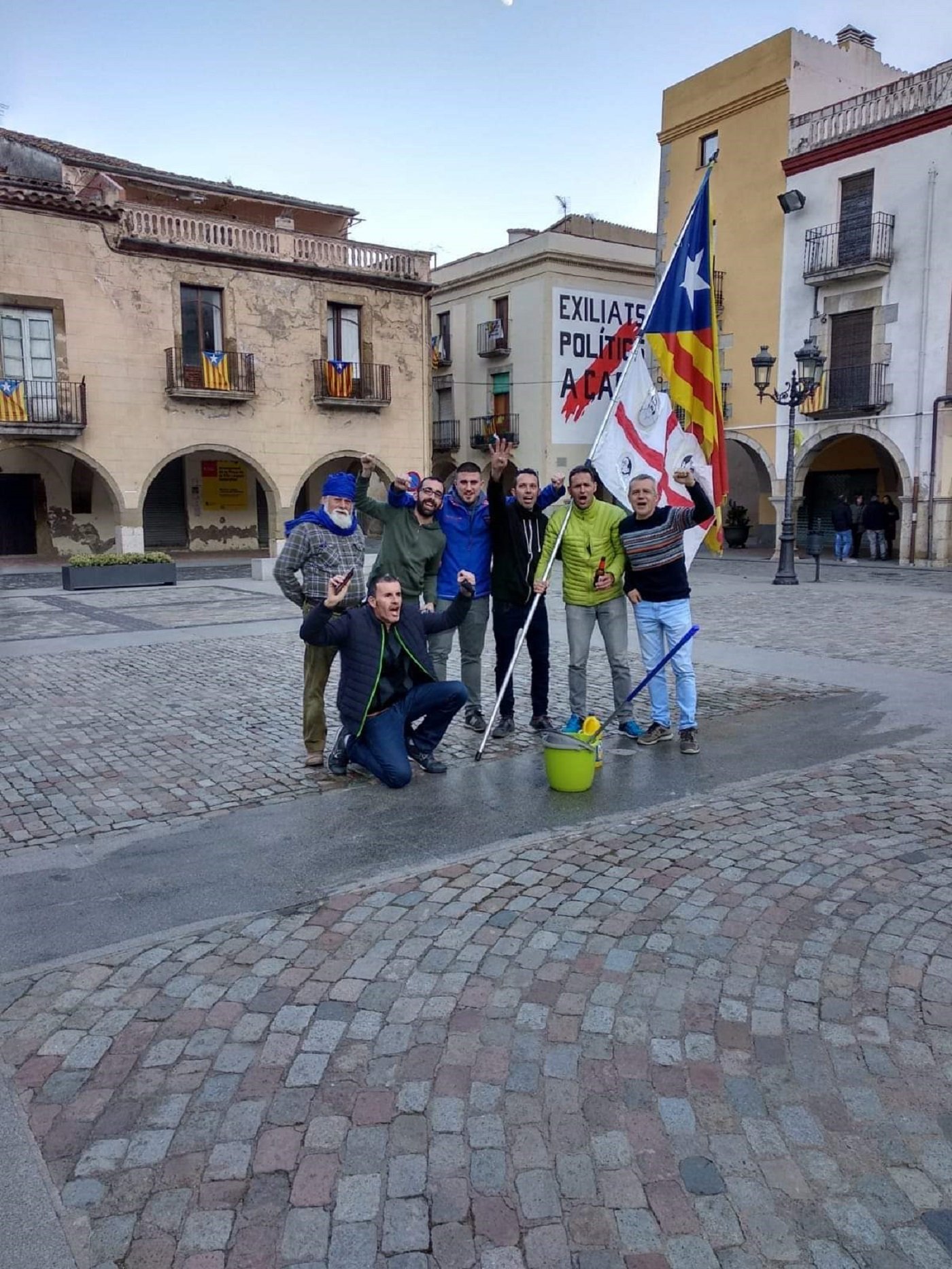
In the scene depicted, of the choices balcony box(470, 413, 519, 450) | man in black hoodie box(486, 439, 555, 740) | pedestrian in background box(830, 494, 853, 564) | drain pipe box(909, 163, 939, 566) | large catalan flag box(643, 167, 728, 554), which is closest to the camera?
man in black hoodie box(486, 439, 555, 740)

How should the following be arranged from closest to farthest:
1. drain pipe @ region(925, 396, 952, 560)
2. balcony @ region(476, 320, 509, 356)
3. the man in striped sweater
A: the man in striped sweater, drain pipe @ region(925, 396, 952, 560), balcony @ region(476, 320, 509, 356)

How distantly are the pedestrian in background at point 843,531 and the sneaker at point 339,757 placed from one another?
22.4m

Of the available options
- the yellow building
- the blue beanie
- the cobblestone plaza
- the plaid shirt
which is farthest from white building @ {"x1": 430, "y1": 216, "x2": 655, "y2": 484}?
the cobblestone plaza

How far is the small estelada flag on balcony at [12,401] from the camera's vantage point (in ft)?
72.5

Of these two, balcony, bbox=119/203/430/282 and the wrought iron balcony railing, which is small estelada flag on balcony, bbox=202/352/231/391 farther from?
the wrought iron balcony railing

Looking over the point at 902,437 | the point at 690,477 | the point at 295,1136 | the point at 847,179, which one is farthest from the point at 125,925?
the point at 847,179

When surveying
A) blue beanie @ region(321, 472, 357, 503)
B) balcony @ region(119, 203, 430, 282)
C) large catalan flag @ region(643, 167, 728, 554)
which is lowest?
blue beanie @ region(321, 472, 357, 503)

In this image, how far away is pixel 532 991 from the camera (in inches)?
135

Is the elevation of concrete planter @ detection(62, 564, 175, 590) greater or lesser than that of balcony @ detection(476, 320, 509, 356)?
lesser

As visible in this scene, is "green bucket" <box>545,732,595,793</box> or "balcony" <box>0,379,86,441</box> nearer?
"green bucket" <box>545,732,595,793</box>

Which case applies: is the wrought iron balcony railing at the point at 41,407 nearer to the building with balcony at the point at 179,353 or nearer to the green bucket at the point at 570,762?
the building with balcony at the point at 179,353

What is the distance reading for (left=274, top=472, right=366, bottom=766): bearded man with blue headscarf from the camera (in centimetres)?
614

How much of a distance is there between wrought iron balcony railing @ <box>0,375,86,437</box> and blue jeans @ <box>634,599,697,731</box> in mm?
19678

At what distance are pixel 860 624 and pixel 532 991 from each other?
1069 cm
